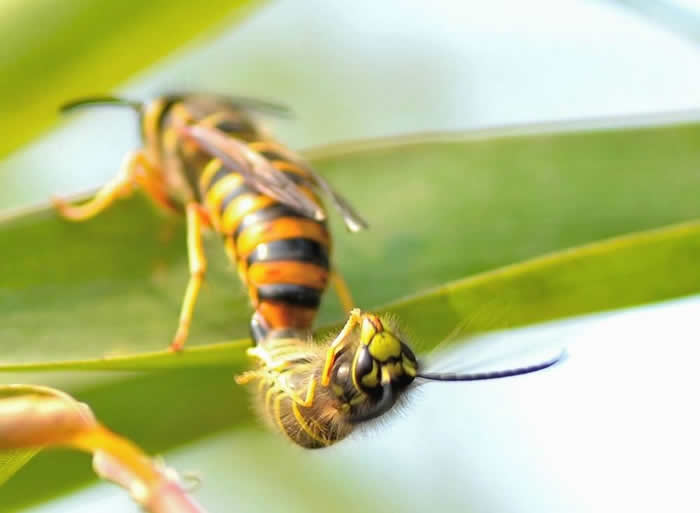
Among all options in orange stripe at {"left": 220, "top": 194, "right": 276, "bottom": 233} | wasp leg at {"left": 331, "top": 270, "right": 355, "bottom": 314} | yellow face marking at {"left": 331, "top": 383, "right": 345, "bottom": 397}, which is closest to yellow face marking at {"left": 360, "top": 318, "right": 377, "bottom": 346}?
yellow face marking at {"left": 331, "top": 383, "right": 345, "bottom": 397}

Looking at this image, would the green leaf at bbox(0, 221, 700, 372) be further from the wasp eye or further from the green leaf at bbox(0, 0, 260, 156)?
the green leaf at bbox(0, 0, 260, 156)

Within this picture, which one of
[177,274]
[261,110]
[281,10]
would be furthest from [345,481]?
[281,10]

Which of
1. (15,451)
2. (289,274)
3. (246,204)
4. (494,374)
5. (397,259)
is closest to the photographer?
(15,451)

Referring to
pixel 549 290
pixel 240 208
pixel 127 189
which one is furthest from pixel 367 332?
pixel 127 189

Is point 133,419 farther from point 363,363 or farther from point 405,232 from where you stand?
point 405,232

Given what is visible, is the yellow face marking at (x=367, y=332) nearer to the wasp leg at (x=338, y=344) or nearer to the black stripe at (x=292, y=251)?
the wasp leg at (x=338, y=344)

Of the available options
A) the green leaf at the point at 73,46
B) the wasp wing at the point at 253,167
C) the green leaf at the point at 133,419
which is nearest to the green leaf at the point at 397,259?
the green leaf at the point at 133,419

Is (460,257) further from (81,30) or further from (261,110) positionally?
(261,110)
